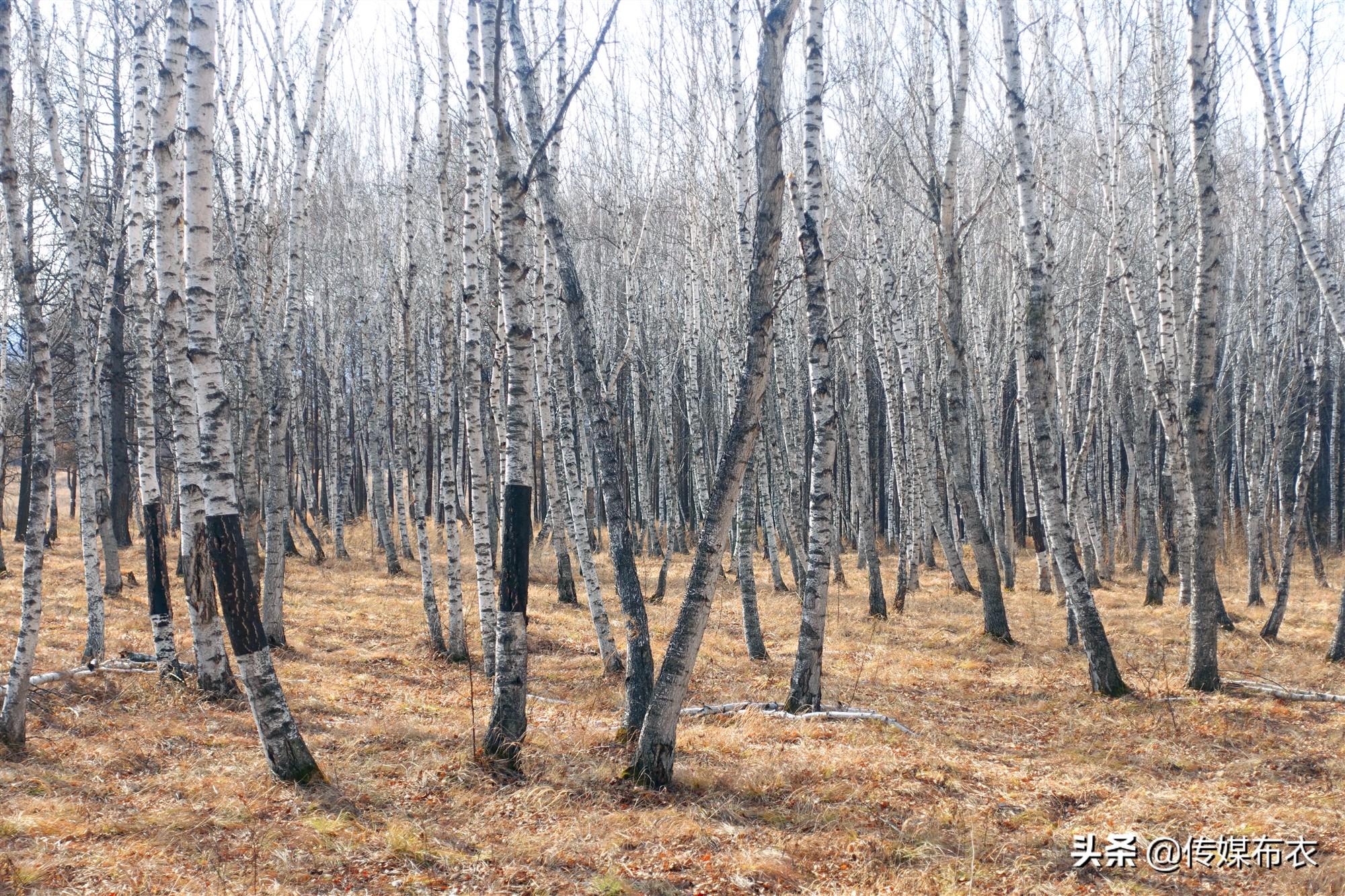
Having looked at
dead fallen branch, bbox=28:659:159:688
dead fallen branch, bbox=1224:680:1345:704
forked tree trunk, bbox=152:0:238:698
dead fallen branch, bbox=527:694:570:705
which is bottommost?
dead fallen branch, bbox=527:694:570:705

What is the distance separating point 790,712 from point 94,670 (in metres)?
5.81

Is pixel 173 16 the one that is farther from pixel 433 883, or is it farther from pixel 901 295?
pixel 901 295

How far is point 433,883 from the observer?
12.6 feet

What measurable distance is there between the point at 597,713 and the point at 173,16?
5616mm

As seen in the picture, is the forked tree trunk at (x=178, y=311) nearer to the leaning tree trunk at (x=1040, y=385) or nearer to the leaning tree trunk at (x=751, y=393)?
the leaning tree trunk at (x=751, y=393)

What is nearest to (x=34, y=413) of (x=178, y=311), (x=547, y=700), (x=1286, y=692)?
(x=178, y=311)

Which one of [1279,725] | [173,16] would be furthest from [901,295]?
[173,16]

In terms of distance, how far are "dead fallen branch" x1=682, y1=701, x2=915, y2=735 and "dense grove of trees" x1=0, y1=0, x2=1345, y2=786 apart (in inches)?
3.8

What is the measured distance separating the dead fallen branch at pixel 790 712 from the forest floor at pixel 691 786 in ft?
0.35

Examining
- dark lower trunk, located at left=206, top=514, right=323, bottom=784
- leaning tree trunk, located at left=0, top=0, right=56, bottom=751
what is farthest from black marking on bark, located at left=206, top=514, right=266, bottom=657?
leaning tree trunk, located at left=0, top=0, right=56, bottom=751

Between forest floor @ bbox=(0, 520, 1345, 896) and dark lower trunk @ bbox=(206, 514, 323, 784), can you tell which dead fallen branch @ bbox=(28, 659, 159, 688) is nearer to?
forest floor @ bbox=(0, 520, 1345, 896)

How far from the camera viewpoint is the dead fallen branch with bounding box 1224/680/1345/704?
7039 mm

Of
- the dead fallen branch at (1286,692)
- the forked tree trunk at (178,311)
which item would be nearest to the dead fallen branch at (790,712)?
the dead fallen branch at (1286,692)

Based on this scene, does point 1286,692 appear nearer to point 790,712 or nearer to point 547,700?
point 790,712
